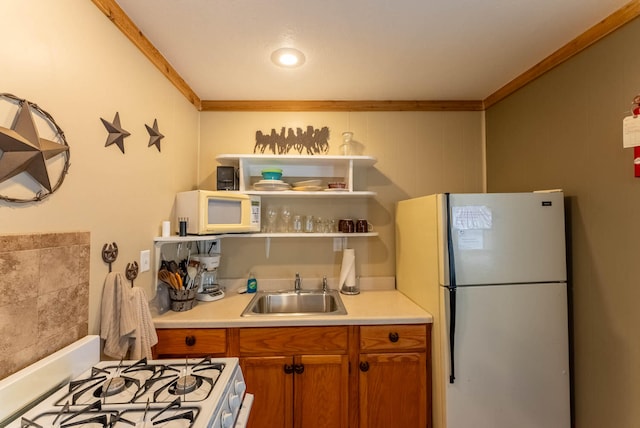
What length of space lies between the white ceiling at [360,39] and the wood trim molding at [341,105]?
0.18 metres

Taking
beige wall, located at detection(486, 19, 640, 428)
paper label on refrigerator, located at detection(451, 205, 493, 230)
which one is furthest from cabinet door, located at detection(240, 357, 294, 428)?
beige wall, located at detection(486, 19, 640, 428)

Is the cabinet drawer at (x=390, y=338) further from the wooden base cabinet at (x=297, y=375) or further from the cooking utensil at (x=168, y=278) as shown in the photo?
the cooking utensil at (x=168, y=278)

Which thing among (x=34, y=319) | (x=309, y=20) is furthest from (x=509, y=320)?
(x=34, y=319)

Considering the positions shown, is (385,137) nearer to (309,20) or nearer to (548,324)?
(309,20)

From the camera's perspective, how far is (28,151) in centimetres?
88

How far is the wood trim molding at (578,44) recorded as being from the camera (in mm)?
1270

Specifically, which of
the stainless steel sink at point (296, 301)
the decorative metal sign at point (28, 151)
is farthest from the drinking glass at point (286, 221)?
the decorative metal sign at point (28, 151)

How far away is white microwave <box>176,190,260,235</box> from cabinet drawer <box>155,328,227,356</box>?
0.57 metres

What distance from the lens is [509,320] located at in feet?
4.97

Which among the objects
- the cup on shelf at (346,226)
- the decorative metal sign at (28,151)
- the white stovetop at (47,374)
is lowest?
the white stovetop at (47,374)

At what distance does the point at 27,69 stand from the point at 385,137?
206cm

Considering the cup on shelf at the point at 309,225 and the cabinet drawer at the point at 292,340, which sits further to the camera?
the cup on shelf at the point at 309,225

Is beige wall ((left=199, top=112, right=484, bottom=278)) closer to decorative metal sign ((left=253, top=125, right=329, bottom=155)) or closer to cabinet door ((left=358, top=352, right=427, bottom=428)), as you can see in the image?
decorative metal sign ((left=253, top=125, right=329, bottom=155))

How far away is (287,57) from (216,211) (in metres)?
1.02
